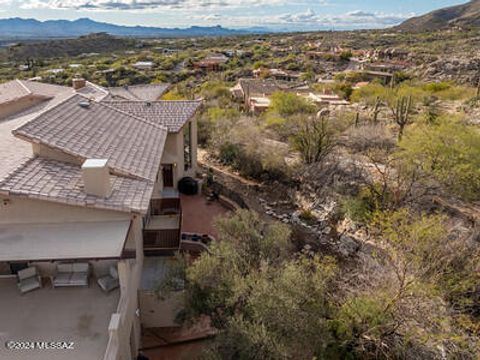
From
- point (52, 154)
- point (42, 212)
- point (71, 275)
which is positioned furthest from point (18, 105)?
point (71, 275)

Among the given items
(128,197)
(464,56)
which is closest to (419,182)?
(128,197)

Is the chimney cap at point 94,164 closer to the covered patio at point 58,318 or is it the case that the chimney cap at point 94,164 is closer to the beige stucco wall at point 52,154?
the beige stucco wall at point 52,154

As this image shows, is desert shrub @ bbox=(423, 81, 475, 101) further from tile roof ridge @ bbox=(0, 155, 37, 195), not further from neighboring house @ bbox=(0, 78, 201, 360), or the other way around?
tile roof ridge @ bbox=(0, 155, 37, 195)

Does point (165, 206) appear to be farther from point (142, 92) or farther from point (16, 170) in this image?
point (142, 92)

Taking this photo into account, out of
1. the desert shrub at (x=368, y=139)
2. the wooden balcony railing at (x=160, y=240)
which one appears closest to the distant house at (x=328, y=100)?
the desert shrub at (x=368, y=139)

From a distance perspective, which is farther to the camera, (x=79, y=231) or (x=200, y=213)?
(x=200, y=213)

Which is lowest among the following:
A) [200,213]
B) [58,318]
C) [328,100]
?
[200,213]
